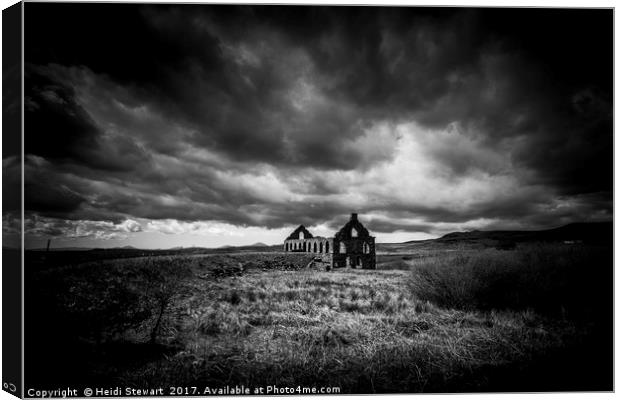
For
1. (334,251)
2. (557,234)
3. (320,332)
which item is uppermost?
(557,234)

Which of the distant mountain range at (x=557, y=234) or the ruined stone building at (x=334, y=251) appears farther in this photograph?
the ruined stone building at (x=334, y=251)

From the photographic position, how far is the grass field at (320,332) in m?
5.07

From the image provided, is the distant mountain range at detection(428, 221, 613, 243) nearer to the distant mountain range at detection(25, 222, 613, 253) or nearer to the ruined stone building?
the distant mountain range at detection(25, 222, 613, 253)

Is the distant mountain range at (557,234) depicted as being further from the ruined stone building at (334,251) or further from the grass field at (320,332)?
the ruined stone building at (334,251)

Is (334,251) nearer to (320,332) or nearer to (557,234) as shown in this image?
(320,332)

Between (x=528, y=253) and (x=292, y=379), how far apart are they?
20.1 feet

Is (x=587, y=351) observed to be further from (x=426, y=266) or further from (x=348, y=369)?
(x=348, y=369)

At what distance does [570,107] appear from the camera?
6.02m

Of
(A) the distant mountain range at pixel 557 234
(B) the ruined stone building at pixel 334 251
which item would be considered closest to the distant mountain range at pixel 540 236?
(A) the distant mountain range at pixel 557 234

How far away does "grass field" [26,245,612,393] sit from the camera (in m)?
5.07

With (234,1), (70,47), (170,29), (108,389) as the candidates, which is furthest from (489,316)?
(70,47)

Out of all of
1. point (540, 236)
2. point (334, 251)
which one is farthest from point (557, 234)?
point (334, 251)

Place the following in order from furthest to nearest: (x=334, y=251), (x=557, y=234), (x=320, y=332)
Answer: (x=334, y=251) < (x=557, y=234) < (x=320, y=332)

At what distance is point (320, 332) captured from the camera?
5.91 m
